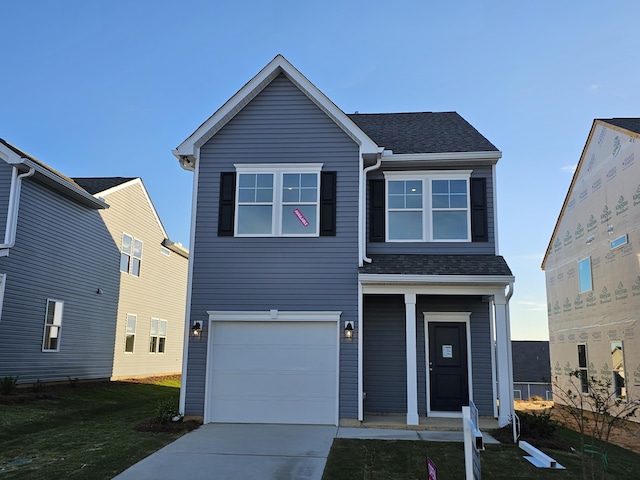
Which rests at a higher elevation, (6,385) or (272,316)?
(272,316)

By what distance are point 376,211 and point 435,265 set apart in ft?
5.97

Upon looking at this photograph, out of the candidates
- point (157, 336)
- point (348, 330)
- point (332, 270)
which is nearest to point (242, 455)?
point (348, 330)

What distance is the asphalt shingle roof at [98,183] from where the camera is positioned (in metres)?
17.9

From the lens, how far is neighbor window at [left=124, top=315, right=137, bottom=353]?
19984mm

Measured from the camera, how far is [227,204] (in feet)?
37.2

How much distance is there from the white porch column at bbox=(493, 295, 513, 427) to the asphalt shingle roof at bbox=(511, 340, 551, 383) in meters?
14.9

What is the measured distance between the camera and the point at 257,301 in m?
10.9

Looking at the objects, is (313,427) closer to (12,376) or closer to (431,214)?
(431,214)

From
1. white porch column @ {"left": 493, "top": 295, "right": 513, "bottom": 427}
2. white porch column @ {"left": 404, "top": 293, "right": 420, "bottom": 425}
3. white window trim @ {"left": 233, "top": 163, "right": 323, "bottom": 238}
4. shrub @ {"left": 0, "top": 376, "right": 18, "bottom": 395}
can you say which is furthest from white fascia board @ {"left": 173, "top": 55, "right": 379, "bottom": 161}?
shrub @ {"left": 0, "top": 376, "right": 18, "bottom": 395}

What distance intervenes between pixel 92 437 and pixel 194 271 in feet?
11.5

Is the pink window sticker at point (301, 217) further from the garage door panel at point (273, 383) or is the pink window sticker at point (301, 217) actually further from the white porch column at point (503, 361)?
the white porch column at point (503, 361)

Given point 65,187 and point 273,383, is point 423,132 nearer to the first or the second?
point 273,383

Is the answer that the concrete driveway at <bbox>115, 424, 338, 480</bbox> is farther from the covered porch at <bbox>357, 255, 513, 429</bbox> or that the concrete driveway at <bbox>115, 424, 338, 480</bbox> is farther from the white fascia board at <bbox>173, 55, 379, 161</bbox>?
the white fascia board at <bbox>173, 55, 379, 161</bbox>

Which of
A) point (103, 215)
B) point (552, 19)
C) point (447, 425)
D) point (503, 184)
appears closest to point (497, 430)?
point (447, 425)
